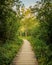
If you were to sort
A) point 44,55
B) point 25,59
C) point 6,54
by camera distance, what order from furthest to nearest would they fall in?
point 25,59 < point 6,54 < point 44,55

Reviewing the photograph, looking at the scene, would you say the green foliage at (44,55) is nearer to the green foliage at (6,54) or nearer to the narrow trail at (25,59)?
the narrow trail at (25,59)

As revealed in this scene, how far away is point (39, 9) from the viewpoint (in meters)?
14.6

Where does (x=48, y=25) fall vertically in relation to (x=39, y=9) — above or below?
below

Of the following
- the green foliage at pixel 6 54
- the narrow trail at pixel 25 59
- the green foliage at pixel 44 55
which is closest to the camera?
the green foliage at pixel 44 55

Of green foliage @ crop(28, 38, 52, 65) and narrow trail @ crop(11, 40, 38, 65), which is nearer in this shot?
green foliage @ crop(28, 38, 52, 65)

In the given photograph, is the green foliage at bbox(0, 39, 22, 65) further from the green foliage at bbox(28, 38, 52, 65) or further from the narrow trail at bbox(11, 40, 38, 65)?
the green foliage at bbox(28, 38, 52, 65)

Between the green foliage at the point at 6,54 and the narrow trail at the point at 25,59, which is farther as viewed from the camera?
the narrow trail at the point at 25,59

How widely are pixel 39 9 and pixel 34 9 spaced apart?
60 cm

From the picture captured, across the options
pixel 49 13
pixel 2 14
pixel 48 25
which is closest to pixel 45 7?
pixel 49 13

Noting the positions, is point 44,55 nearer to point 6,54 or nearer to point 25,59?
point 25,59

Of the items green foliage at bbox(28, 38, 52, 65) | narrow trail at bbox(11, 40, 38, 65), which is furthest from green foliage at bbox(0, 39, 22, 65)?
green foliage at bbox(28, 38, 52, 65)

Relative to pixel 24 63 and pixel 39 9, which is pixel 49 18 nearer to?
pixel 39 9

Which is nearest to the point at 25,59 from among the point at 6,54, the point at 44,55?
the point at 6,54

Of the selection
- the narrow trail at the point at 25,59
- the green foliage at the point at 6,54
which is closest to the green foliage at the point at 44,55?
the narrow trail at the point at 25,59
